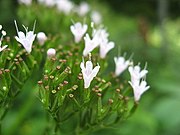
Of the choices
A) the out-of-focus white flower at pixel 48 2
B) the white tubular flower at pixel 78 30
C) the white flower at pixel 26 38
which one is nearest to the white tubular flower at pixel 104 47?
the white tubular flower at pixel 78 30

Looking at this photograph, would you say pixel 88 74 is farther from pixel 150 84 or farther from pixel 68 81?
pixel 150 84

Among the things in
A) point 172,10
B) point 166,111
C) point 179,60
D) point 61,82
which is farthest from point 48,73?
point 172,10

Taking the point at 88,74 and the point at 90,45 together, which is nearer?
the point at 88,74

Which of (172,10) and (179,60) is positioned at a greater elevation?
(172,10)

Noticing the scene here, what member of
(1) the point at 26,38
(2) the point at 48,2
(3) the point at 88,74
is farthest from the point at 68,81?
(2) the point at 48,2

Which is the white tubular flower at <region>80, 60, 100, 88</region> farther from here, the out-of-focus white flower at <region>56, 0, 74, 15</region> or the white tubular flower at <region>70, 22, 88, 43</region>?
the out-of-focus white flower at <region>56, 0, 74, 15</region>

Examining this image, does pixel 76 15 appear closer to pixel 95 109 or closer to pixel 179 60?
pixel 95 109

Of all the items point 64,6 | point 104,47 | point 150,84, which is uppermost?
point 64,6

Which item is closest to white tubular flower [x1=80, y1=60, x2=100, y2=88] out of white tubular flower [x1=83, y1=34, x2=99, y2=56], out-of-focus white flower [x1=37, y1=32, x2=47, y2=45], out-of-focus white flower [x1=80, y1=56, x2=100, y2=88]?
out-of-focus white flower [x1=80, y1=56, x2=100, y2=88]
